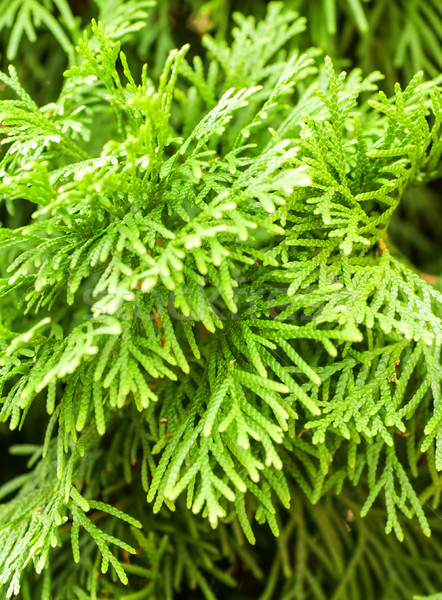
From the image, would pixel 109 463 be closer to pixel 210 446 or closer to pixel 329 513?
pixel 210 446

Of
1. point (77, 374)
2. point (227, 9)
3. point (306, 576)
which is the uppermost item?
point (227, 9)

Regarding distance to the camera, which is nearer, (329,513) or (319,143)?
(319,143)

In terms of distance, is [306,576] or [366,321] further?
[306,576]

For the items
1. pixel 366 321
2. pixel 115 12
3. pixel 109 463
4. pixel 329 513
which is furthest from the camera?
pixel 329 513

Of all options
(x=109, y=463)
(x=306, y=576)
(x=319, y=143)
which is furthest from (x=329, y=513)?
(x=319, y=143)

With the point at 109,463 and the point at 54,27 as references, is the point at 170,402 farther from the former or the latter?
the point at 54,27

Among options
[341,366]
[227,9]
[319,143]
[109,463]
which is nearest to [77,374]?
[109,463]

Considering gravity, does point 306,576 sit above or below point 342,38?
below

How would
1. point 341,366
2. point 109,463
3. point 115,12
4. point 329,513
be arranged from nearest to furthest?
point 341,366 < point 109,463 < point 115,12 < point 329,513

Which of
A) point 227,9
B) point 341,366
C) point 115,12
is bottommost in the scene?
point 341,366
